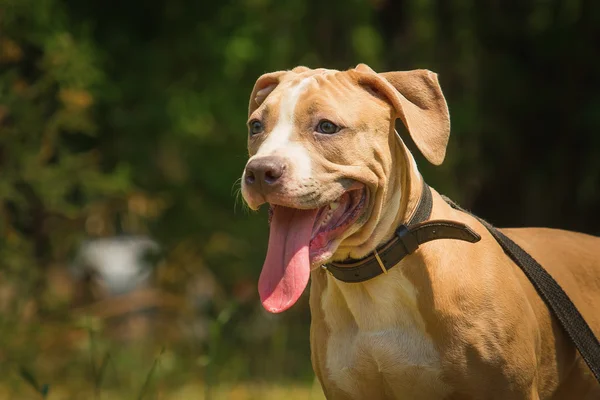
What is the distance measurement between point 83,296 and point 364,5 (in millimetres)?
4547

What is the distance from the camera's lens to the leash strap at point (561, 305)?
3.94 metres

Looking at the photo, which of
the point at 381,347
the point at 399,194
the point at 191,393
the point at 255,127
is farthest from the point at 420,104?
the point at 191,393

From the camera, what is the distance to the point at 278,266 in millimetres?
3559

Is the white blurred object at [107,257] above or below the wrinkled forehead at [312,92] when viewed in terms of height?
below

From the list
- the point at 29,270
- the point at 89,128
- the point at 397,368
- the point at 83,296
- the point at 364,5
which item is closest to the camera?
the point at 397,368

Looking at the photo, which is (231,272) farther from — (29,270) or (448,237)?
(448,237)

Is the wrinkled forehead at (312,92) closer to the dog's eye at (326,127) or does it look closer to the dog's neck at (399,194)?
the dog's eye at (326,127)

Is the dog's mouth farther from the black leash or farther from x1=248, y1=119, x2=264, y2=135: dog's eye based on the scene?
x1=248, y1=119, x2=264, y2=135: dog's eye

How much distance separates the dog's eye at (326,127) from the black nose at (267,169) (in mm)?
235

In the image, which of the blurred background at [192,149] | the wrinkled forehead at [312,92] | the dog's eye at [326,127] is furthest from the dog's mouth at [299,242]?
the blurred background at [192,149]

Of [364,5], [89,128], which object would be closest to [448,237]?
[89,128]

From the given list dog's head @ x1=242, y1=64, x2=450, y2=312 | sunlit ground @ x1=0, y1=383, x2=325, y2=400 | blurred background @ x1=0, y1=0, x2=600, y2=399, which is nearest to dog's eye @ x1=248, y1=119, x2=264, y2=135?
dog's head @ x1=242, y1=64, x2=450, y2=312

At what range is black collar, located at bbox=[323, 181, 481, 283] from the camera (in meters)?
3.65

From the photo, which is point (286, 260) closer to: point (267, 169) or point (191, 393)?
point (267, 169)
